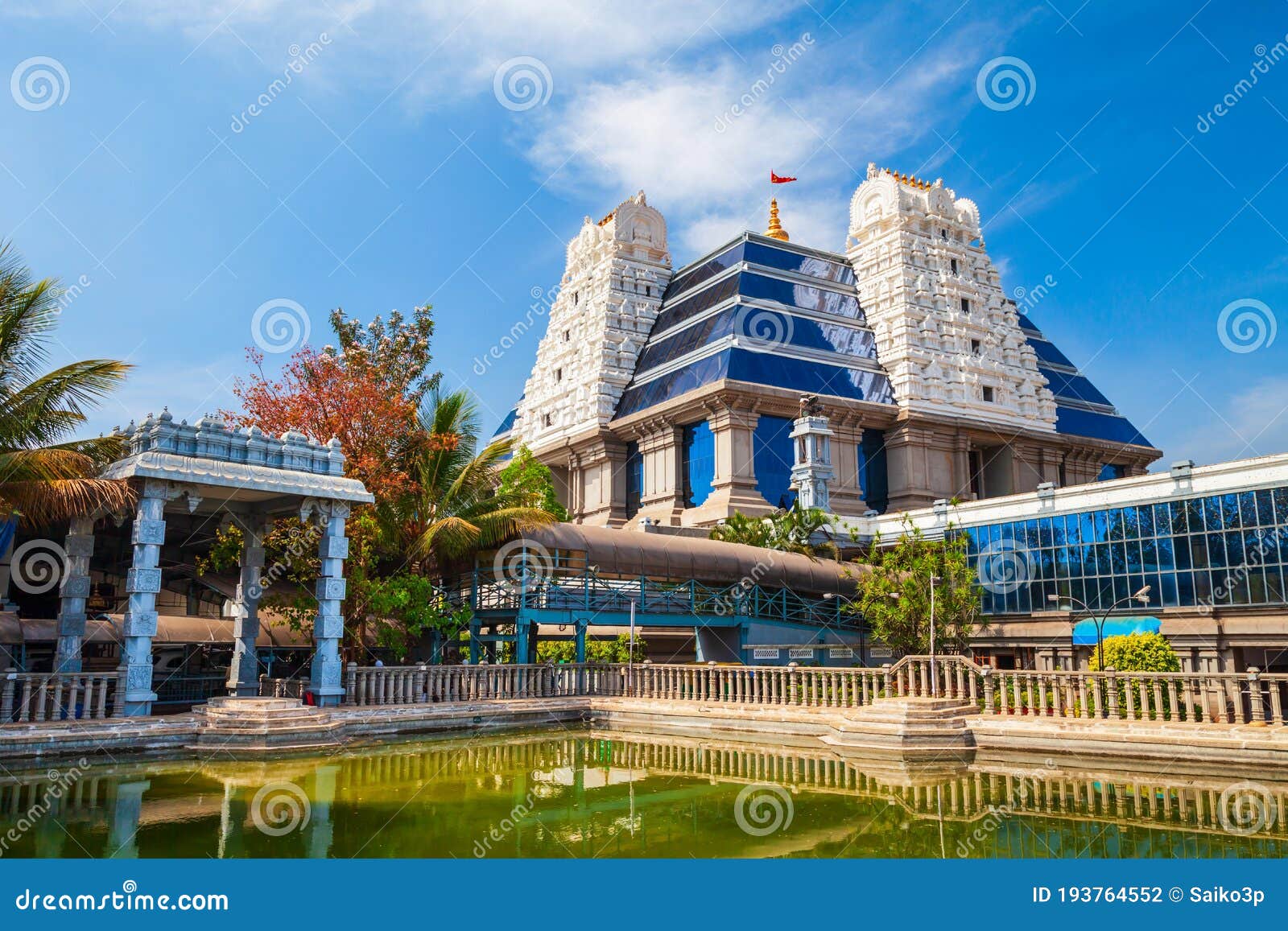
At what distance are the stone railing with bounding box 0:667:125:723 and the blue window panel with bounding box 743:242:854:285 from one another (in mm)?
38771

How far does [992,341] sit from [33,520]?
150 ft

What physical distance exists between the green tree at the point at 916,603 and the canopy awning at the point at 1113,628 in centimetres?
445

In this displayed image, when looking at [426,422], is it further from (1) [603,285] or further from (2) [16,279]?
(1) [603,285]

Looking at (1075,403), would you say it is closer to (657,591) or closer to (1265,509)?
(1265,509)

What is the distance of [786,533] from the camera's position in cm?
3362

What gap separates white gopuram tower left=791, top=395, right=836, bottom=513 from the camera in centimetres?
4091

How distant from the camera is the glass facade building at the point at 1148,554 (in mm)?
28781

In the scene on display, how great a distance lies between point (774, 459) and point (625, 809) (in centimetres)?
3377

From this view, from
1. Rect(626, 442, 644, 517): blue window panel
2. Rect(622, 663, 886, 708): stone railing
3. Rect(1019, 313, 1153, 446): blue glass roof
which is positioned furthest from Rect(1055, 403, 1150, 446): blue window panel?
Rect(622, 663, 886, 708): stone railing

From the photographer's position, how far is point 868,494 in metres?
48.1

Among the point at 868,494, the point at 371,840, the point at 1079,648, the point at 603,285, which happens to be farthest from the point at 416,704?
the point at 603,285

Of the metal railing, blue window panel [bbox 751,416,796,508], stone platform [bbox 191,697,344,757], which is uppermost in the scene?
blue window panel [bbox 751,416,796,508]

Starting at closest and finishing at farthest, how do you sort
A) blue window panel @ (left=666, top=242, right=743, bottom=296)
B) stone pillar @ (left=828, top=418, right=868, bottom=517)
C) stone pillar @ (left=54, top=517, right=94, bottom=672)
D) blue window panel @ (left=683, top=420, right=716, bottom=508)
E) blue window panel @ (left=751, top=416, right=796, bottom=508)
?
1. stone pillar @ (left=54, top=517, right=94, bottom=672)
2. blue window panel @ (left=751, top=416, right=796, bottom=508)
3. blue window panel @ (left=683, top=420, right=716, bottom=508)
4. stone pillar @ (left=828, top=418, right=868, bottom=517)
5. blue window panel @ (left=666, top=242, right=743, bottom=296)

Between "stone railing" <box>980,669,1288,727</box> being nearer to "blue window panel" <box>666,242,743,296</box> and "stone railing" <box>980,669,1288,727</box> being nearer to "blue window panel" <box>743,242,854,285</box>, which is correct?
"blue window panel" <box>743,242,854,285</box>
